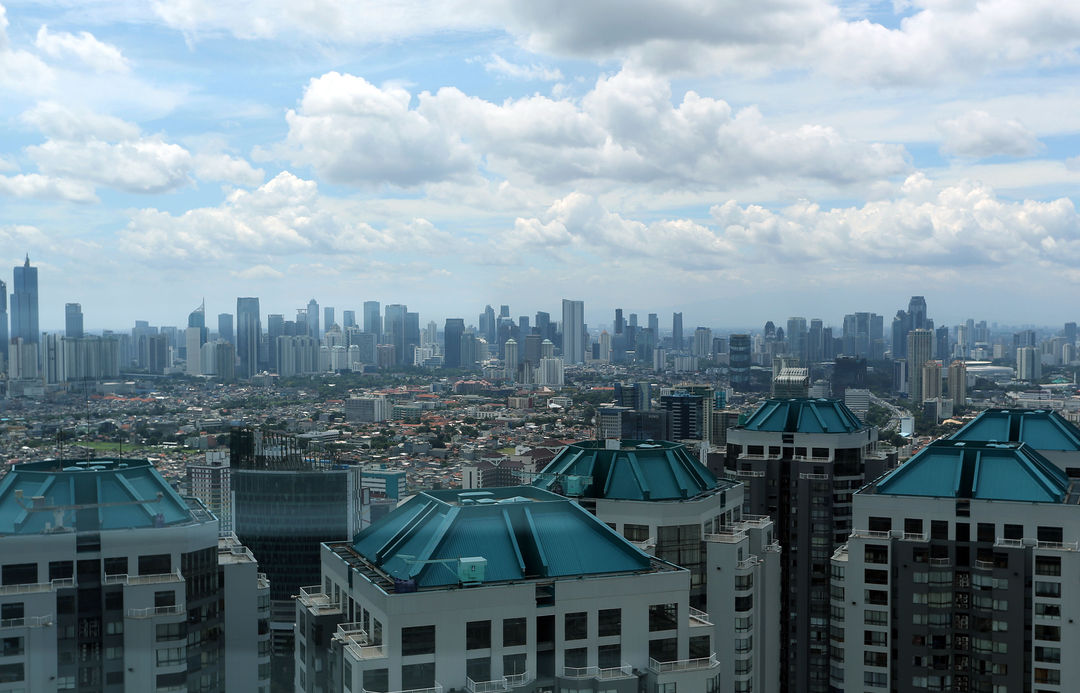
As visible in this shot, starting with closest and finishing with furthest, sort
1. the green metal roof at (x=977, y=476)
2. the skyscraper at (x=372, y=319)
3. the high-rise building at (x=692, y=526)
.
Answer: the green metal roof at (x=977, y=476), the high-rise building at (x=692, y=526), the skyscraper at (x=372, y=319)

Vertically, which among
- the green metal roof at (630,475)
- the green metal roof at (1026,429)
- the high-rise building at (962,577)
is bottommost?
the high-rise building at (962,577)

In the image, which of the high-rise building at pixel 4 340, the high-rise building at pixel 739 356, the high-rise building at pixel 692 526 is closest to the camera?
the high-rise building at pixel 692 526

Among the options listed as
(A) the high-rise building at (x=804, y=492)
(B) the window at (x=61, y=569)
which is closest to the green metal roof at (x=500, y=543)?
(B) the window at (x=61, y=569)

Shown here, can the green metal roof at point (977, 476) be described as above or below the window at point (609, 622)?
above

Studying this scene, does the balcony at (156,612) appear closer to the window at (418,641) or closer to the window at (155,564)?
the window at (155,564)

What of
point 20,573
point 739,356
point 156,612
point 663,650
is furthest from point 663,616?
point 739,356

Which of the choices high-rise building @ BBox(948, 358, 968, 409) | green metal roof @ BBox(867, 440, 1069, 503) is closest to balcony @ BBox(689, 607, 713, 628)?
green metal roof @ BBox(867, 440, 1069, 503)

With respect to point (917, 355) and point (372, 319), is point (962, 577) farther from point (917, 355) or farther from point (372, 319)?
point (917, 355)
